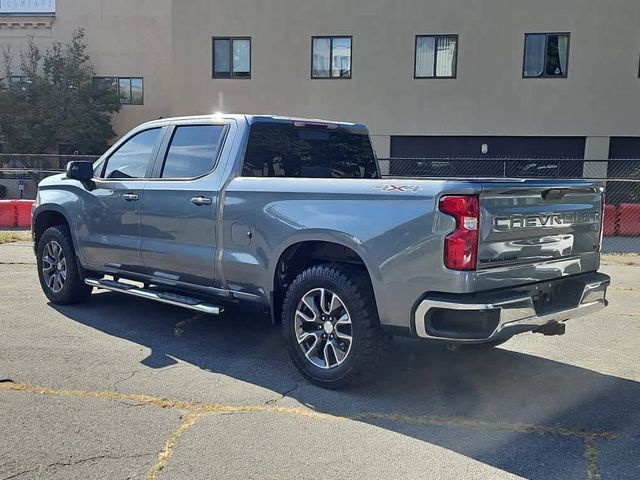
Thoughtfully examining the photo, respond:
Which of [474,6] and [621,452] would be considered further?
[474,6]

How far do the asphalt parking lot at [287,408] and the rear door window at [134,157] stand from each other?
5.20ft

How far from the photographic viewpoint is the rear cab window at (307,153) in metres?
5.29

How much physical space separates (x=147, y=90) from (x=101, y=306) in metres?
21.1

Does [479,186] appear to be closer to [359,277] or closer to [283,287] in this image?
[359,277]

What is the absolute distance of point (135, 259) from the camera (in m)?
5.97

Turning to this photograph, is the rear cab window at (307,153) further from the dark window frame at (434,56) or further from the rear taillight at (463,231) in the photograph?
the dark window frame at (434,56)

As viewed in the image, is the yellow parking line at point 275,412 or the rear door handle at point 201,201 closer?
the yellow parking line at point 275,412

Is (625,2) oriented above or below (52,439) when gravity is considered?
above

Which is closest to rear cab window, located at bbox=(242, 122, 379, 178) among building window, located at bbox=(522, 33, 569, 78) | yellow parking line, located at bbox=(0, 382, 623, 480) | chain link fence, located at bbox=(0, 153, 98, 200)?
yellow parking line, located at bbox=(0, 382, 623, 480)

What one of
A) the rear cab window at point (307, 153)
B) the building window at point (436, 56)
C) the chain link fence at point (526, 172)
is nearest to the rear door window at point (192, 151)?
the rear cab window at point (307, 153)

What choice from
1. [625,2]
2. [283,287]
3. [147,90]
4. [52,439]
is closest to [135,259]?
[283,287]

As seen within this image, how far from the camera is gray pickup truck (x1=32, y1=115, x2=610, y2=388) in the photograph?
12.5 ft

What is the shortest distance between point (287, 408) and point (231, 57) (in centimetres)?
2021

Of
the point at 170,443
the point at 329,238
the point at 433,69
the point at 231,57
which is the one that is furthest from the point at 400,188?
the point at 231,57
